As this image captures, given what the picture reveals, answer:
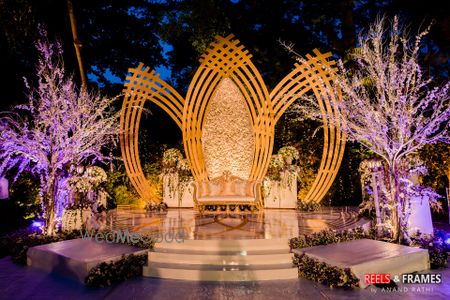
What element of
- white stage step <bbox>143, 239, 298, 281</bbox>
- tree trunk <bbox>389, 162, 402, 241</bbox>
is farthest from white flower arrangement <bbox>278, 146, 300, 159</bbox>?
white stage step <bbox>143, 239, 298, 281</bbox>

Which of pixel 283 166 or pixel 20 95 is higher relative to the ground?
pixel 20 95

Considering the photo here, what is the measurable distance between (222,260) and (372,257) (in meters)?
1.65

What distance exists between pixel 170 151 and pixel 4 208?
450 cm

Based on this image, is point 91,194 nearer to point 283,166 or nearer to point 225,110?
point 225,110

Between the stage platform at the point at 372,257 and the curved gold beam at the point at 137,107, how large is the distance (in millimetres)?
4587

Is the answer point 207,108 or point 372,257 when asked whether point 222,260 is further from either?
point 207,108

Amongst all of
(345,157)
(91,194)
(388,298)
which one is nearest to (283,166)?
(345,157)

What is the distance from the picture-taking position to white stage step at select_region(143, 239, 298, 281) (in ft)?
11.9

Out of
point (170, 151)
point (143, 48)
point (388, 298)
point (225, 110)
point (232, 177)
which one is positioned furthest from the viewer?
point (143, 48)

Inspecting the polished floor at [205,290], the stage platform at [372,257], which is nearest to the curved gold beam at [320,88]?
the stage platform at [372,257]

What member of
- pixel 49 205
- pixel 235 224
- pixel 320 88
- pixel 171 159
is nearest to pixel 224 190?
pixel 235 224

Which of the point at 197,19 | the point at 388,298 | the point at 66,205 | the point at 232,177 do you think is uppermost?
the point at 197,19

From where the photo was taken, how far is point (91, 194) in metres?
6.05

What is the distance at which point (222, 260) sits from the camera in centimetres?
388
